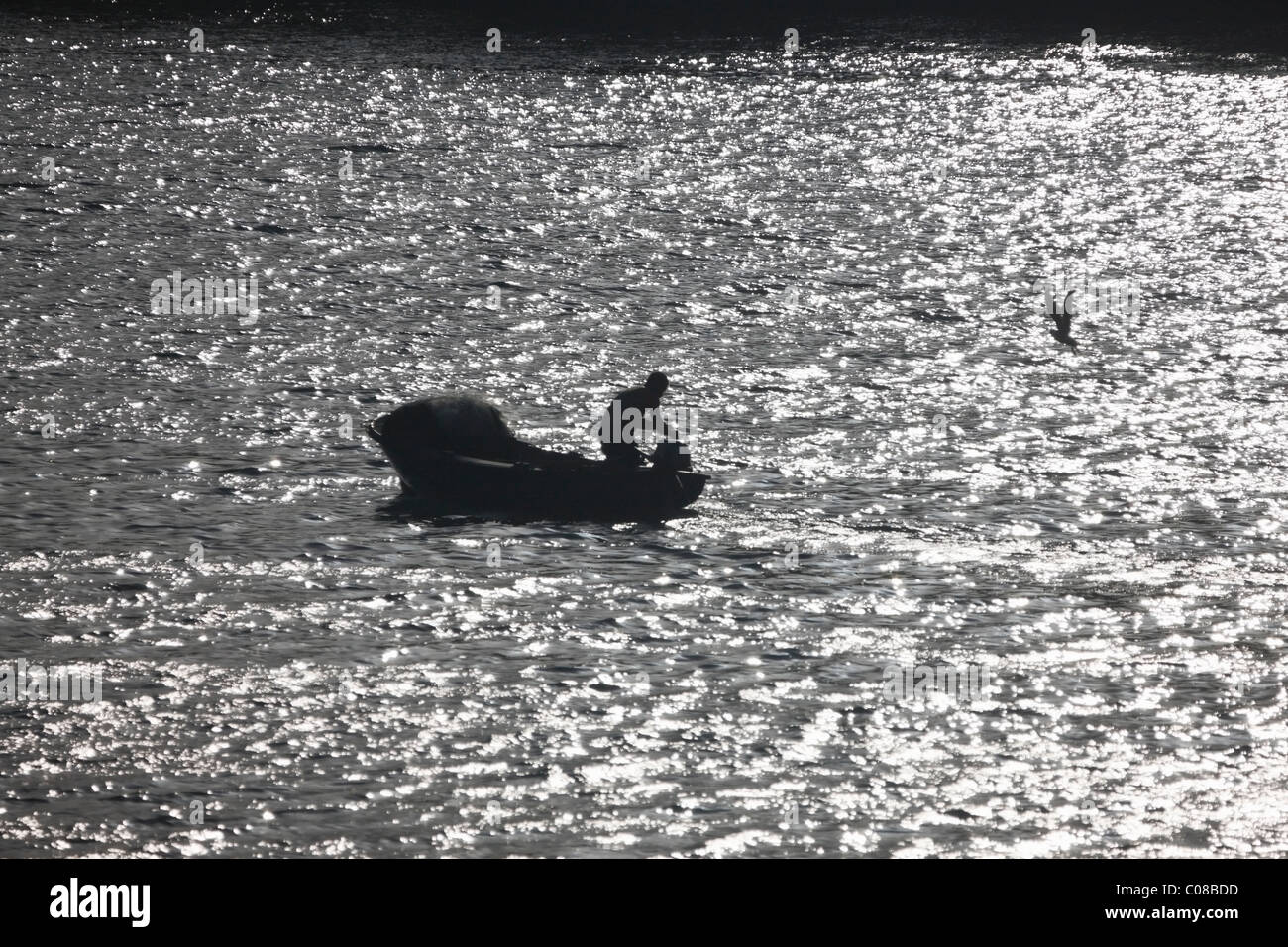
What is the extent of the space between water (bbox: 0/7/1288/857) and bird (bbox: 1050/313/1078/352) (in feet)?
1.35

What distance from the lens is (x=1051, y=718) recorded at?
68.1 feet

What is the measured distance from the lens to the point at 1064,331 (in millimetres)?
39062

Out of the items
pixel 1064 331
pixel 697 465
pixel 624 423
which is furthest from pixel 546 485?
pixel 1064 331

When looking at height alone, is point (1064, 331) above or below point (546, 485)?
above

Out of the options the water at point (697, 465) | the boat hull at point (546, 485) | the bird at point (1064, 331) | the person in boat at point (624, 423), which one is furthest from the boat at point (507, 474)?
the bird at point (1064, 331)

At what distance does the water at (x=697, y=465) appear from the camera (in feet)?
61.6

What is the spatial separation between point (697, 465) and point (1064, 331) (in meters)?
12.3

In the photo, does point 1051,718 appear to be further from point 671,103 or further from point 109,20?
point 109,20

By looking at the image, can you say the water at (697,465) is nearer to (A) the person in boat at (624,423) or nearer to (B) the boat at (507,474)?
(B) the boat at (507,474)

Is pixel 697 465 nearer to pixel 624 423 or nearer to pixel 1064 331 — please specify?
pixel 624 423

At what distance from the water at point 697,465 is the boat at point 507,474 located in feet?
1.96

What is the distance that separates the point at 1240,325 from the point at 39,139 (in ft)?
116

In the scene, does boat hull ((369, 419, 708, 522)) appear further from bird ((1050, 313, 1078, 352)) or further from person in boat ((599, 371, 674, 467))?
bird ((1050, 313, 1078, 352))

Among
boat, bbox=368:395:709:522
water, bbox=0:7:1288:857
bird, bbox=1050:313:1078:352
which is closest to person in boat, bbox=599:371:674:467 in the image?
boat, bbox=368:395:709:522
